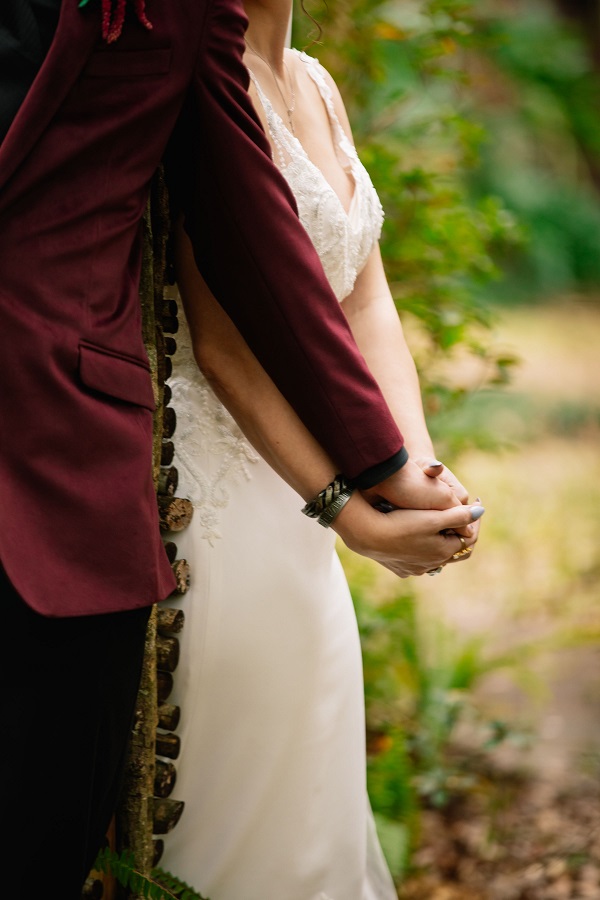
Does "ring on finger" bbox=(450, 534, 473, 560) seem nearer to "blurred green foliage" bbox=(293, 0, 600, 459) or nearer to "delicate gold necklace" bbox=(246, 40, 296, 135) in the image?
"delicate gold necklace" bbox=(246, 40, 296, 135)

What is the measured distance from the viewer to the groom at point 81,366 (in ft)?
3.67

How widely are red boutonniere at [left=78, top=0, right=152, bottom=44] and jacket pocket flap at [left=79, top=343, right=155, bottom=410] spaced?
1.18ft

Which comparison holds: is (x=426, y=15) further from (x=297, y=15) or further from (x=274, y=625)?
(x=274, y=625)

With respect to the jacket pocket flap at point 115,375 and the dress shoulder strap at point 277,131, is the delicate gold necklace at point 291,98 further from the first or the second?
the jacket pocket flap at point 115,375

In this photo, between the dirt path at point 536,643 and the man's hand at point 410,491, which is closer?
→ the man's hand at point 410,491

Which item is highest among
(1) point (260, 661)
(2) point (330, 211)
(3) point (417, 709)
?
(2) point (330, 211)

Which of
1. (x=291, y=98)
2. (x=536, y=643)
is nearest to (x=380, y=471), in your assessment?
(x=291, y=98)

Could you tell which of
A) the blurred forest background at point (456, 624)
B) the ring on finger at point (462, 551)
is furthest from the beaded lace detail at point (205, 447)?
the blurred forest background at point (456, 624)

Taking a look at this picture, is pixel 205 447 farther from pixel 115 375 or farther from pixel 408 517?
pixel 115 375

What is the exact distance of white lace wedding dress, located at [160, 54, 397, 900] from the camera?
5.55 ft

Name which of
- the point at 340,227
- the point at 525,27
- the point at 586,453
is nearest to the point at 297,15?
the point at 340,227

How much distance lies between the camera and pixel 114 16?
45.1 inches

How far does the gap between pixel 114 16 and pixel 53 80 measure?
0.38 ft

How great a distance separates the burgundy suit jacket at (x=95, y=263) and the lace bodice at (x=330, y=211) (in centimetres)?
37
